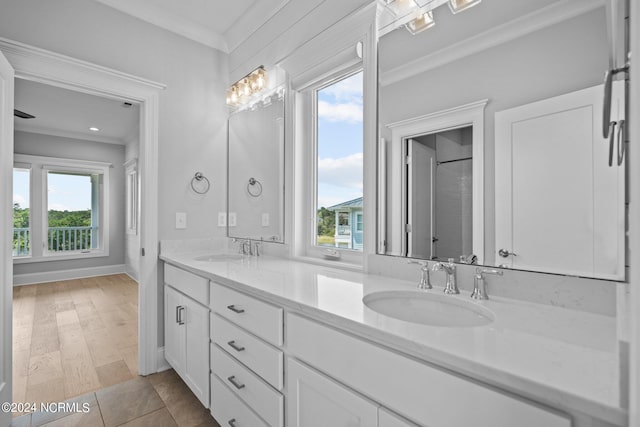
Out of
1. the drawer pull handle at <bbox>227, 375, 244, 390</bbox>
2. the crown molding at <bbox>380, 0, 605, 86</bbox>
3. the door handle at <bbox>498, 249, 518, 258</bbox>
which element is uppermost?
the crown molding at <bbox>380, 0, 605, 86</bbox>

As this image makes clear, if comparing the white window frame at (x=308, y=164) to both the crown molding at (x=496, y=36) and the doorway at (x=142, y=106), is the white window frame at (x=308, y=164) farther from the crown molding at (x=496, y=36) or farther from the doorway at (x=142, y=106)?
the doorway at (x=142, y=106)

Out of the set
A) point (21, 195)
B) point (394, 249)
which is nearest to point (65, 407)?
point (394, 249)

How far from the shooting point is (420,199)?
142 centimetres

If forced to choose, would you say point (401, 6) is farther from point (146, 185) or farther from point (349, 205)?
point (146, 185)

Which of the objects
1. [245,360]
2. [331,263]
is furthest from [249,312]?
[331,263]

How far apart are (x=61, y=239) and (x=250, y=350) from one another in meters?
6.09

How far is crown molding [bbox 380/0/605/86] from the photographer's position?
99cm

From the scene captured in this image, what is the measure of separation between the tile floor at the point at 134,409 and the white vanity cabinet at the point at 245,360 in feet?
0.93

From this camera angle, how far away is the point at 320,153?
6.61 ft

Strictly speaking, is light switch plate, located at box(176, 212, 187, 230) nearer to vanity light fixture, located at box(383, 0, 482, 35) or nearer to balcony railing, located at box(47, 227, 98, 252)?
vanity light fixture, located at box(383, 0, 482, 35)

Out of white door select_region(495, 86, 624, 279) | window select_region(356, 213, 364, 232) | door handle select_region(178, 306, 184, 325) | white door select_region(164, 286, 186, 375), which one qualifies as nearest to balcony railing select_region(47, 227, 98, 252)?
white door select_region(164, 286, 186, 375)

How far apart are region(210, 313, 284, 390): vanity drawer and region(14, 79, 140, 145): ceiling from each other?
366 centimetres

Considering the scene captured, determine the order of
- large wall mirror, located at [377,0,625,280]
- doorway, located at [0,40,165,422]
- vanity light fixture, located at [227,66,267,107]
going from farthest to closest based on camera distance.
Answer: vanity light fixture, located at [227,66,267,107] < doorway, located at [0,40,165,422] < large wall mirror, located at [377,0,625,280]

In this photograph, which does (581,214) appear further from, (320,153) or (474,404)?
(320,153)
